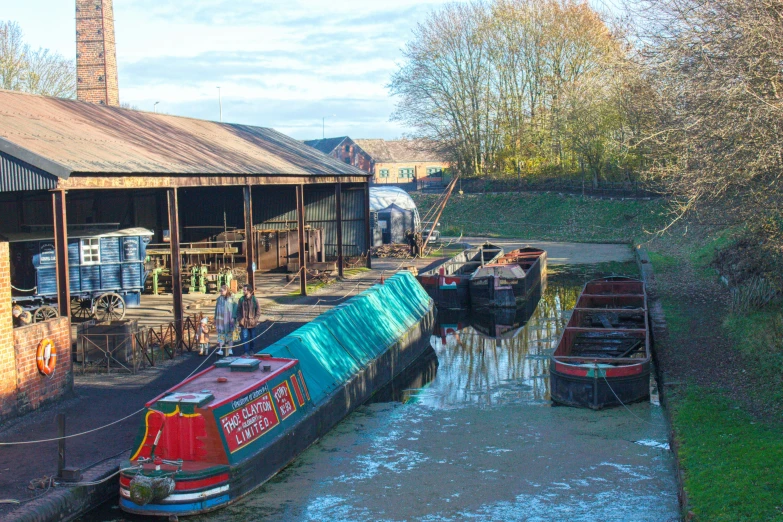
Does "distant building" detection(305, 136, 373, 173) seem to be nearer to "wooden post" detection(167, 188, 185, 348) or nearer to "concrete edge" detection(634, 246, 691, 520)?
"concrete edge" detection(634, 246, 691, 520)

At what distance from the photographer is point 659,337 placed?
19.5 metres

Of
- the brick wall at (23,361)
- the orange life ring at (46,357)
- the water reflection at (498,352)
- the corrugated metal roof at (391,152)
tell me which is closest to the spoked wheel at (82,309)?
the brick wall at (23,361)

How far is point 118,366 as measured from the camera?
16.4 metres

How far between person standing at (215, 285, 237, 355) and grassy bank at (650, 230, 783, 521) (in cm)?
894

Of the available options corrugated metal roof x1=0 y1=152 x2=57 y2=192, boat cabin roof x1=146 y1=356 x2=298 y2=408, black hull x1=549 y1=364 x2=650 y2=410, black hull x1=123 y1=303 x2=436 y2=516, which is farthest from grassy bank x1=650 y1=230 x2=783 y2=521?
corrugated metal roof x1=0 y1=152 x2=57 y2=192

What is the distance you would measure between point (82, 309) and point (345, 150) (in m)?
67.0

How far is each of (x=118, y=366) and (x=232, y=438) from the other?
6826mm

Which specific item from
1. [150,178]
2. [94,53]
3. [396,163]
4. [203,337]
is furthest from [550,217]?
[150,178]

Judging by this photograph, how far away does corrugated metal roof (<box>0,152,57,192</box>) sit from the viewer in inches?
520

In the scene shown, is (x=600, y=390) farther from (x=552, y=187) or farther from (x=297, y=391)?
(x=552, y=187)

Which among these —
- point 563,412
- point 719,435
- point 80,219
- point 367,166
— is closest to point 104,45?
point 80,219

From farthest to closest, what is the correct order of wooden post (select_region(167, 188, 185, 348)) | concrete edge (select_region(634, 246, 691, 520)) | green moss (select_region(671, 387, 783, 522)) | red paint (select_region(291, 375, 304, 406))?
wooden post (select_region(167, 188, 185, 348)) → red paint (select_region(291, 375, 304, 406)) → concrete edge (select_region(634, 246, 691, 520)) → green moss (select_region(671, 387, 783, 522))

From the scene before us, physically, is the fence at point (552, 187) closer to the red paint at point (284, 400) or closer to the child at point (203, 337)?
the child at point (203, 337)

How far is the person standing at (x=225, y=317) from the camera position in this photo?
54.9 feet
